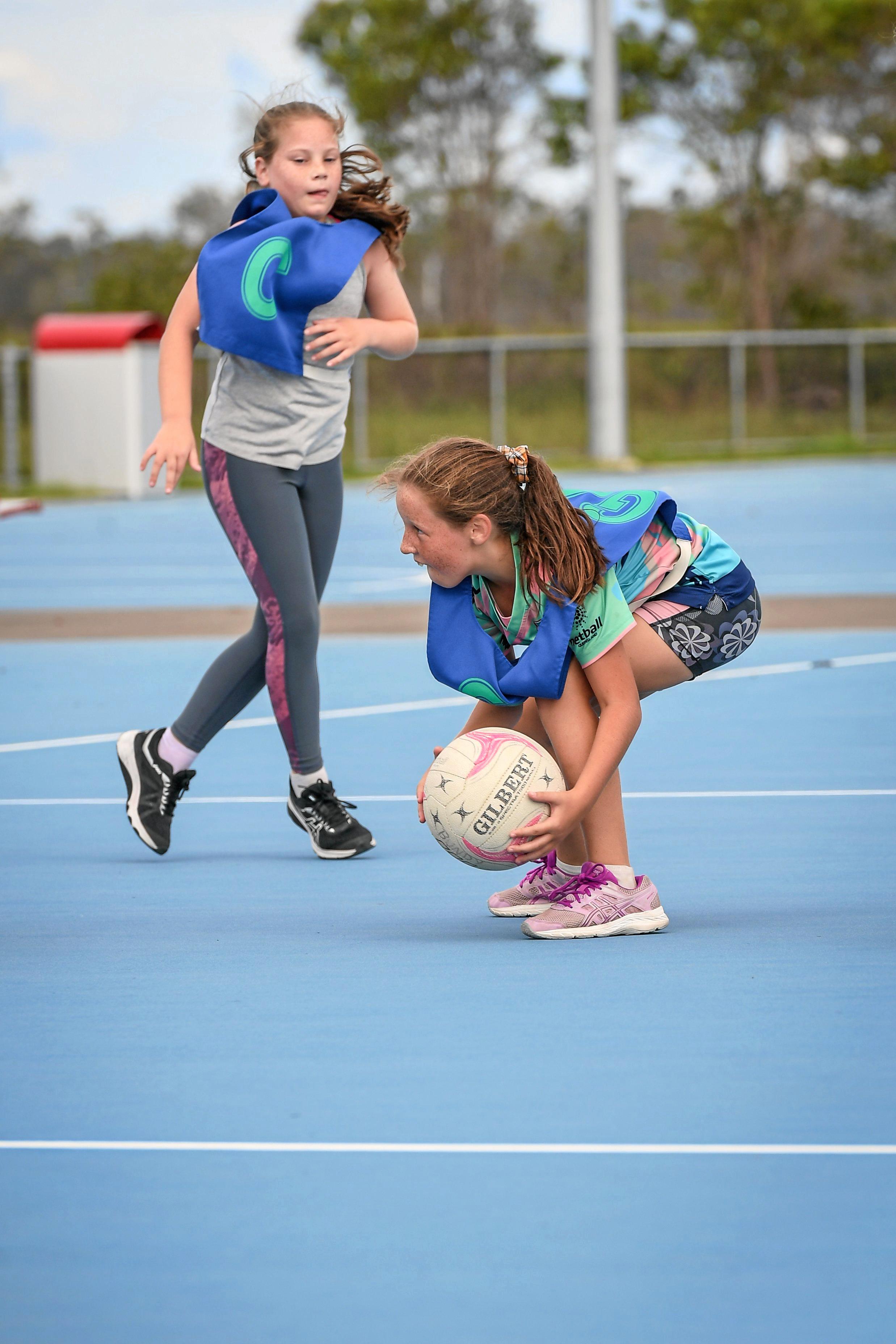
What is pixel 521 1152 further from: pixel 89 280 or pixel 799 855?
pixel 89 280

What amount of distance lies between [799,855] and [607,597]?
1.06m

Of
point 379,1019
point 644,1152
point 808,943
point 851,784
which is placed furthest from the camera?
point 851,784

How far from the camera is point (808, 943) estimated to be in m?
3.74

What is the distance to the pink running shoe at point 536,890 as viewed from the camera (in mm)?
4133

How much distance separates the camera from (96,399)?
73.6 feet

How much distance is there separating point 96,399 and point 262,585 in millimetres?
18219

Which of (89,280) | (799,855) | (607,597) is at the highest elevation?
(89,280)

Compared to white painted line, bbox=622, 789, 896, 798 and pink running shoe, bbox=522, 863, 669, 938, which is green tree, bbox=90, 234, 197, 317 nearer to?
white painted line, bbox=622, 789, 896, 798


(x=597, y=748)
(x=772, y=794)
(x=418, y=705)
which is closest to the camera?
(x=597, y=748)

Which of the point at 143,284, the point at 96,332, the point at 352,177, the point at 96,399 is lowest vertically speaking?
the point at 352,177

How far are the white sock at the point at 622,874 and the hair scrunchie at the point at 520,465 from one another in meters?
0.75

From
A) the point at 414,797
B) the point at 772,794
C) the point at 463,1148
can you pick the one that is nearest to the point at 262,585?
the point at 414,797

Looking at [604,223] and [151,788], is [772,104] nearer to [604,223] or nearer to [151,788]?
[604,223]

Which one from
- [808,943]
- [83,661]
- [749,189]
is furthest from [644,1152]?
[749,189]
